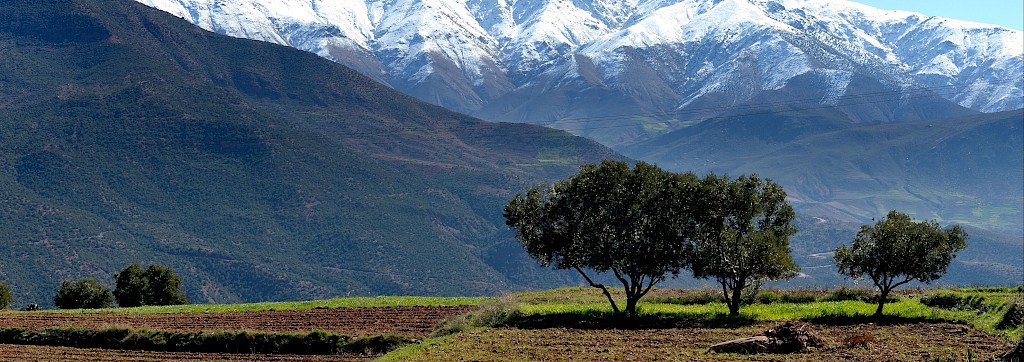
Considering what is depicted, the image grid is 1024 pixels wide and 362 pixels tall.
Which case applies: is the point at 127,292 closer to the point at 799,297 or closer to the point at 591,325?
the point at 591,325

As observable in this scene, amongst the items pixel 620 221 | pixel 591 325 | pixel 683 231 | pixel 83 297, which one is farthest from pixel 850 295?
pixel 83 297

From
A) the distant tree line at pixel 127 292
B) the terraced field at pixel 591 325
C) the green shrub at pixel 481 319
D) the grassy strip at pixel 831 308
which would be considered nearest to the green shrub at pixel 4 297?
the distant tree line at pixel 127 292

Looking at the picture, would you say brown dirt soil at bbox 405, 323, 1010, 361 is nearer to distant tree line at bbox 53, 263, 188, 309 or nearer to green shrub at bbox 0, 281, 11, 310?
distant tree line at bbox 53, 263, 188, 309

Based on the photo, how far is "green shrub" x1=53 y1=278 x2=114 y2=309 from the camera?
96312 mm

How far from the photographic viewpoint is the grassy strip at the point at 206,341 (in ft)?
170

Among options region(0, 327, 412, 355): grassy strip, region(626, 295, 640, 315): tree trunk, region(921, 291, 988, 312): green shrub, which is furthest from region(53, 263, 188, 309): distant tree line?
region(921, 291, 988, 312): green shrub

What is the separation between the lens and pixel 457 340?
48969 mm

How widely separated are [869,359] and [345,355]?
88.1 feet

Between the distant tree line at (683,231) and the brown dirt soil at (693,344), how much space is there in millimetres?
4403

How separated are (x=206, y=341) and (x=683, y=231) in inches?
1123

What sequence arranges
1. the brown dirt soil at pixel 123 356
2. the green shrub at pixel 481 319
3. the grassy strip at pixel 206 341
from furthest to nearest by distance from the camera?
the green shrub at pixel 481 319 < the grassy strip at pixel 206 341 < the brown dirt soil at pixel 123 356

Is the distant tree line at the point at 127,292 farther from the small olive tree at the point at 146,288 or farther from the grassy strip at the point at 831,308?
the grassy strip at the point at 831,308

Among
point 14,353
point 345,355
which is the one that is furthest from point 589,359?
point 14,353

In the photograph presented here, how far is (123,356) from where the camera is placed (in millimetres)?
50719
